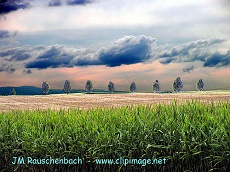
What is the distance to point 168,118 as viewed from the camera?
5047 mm

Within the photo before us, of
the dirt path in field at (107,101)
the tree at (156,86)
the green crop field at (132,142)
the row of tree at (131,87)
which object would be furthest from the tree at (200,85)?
the green crop field at (132,142)

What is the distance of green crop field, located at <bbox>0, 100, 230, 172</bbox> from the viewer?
4254 mm

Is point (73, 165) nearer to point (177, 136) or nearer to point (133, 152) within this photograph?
point (133, 152)

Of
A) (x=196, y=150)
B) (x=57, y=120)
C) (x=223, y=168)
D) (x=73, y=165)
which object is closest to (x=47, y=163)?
(x=73, y=165)

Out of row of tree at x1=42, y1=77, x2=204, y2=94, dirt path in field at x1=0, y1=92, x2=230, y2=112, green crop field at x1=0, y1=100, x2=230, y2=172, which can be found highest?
row of tree at x1=42, y1=77, x2=204, y2=94

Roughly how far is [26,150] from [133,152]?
1.53 meters

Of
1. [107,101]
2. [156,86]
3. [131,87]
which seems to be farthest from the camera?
[156,86]

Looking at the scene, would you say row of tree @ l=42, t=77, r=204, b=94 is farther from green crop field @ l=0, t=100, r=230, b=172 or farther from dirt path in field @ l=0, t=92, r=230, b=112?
green crop field @ l=0, t=100, r=230, b=172

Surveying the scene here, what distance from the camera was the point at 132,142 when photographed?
4555 millimetres

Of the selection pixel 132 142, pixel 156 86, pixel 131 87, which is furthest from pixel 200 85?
pixel 132 142

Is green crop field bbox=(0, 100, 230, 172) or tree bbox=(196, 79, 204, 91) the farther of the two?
tree bbox=(196, 79, 204, 91)

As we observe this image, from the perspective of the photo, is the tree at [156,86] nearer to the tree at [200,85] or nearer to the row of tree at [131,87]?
the row of tree at [131,87]

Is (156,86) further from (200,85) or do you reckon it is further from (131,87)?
(131,87)

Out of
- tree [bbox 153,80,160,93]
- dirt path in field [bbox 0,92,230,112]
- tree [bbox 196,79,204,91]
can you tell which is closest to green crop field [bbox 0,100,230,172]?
dirt path in field [bbox 0,92,230,112]
